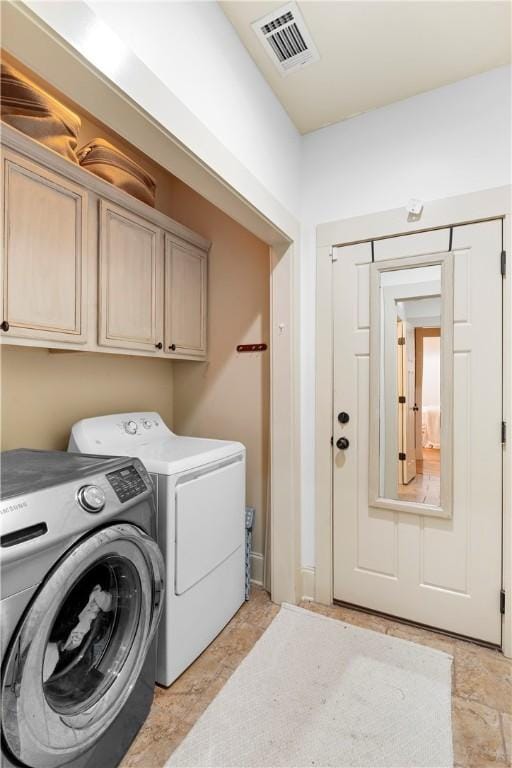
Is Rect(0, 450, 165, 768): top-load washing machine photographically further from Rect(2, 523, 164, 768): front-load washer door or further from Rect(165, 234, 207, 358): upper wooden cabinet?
Rect(165, 234, 207, 358): upper wooden cabinet

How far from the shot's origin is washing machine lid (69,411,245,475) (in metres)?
1.67

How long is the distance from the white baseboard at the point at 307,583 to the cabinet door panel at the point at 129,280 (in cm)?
161

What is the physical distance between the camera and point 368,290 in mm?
2123

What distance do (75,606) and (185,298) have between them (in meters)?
1.75

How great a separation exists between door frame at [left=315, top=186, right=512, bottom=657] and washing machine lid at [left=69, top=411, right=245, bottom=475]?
56cm

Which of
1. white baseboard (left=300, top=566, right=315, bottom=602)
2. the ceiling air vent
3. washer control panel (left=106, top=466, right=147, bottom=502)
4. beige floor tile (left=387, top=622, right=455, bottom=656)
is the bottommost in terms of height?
beige floor tile (left=387, top=622, right=455, bottom=656)

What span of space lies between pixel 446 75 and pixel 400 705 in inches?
113

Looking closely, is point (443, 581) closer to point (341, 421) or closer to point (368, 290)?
point (341, 421)

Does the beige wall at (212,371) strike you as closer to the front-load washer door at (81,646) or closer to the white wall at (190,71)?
the white wall at (190,71)

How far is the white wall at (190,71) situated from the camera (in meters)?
0.98

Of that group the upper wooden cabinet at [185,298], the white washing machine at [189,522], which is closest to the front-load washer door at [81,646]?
the white washing machine at [189,522]

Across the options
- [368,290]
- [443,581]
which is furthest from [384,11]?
[443,581]

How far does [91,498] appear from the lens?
3.66 ft

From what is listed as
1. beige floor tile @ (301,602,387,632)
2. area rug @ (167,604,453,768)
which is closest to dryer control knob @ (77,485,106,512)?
area rug @ (167,604,453,768)
